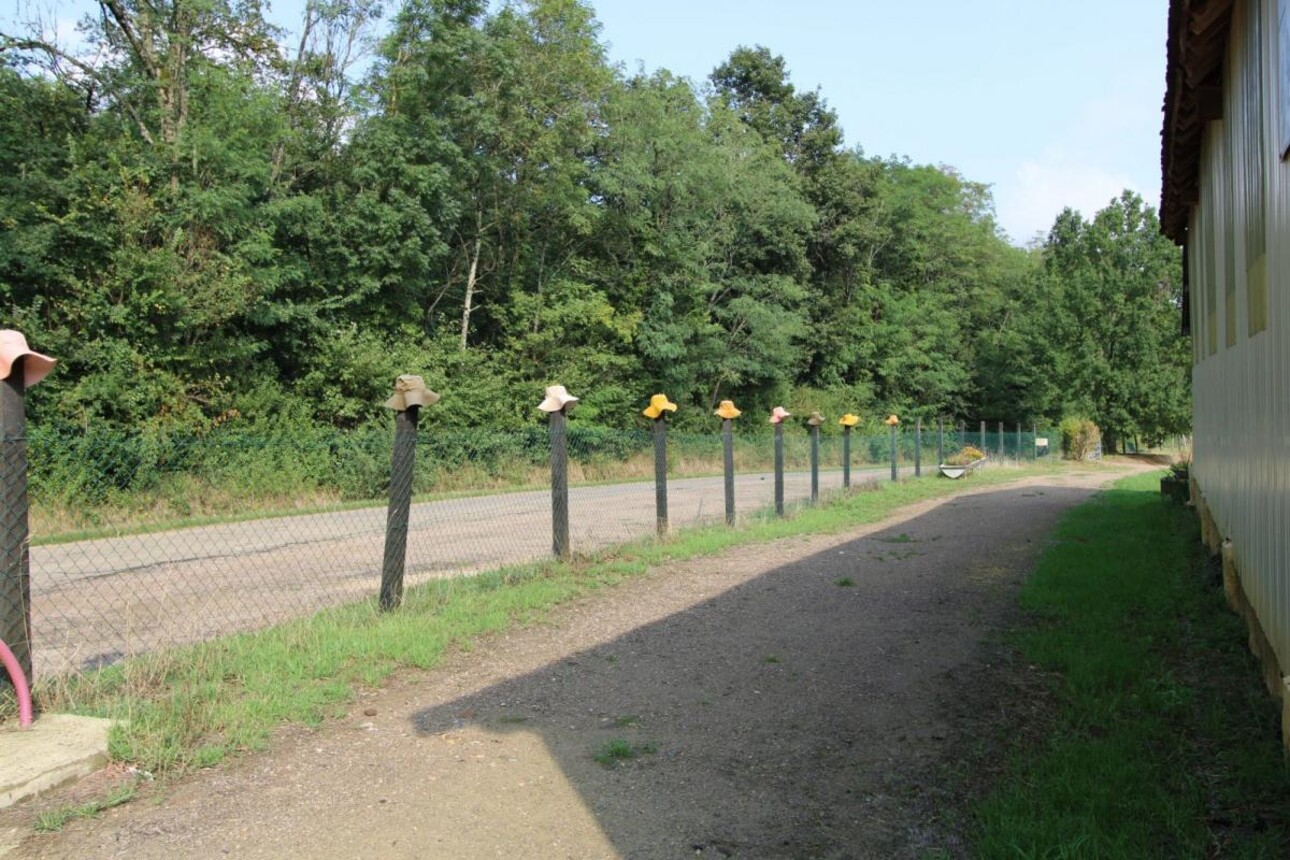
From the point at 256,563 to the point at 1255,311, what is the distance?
9628 millimetres

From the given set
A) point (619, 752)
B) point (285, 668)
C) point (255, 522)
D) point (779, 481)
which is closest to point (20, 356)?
point (285, 668)

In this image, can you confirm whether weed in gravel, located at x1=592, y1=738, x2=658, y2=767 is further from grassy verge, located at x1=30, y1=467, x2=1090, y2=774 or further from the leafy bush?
the leafy bush

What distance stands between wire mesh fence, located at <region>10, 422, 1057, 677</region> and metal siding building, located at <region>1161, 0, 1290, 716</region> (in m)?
Result: 6.18

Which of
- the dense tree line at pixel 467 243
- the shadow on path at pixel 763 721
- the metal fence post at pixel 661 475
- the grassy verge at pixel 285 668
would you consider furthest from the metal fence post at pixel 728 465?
the dense tree line at pixel 467 243

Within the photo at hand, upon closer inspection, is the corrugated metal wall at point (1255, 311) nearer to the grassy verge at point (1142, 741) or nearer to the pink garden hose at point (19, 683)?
the grassy verge at point (1142, 741)

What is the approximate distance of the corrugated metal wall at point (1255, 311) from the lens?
→ 13.6 feet

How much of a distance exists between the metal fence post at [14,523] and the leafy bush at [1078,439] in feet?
142

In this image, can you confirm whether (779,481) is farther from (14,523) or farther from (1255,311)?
(14,523)

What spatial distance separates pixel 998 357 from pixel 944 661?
178 feet

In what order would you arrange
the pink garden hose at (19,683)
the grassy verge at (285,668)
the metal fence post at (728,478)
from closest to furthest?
the pink garden hose at (19,683) < the grassy verge at (285,668) < the metal fence post at (728,478)

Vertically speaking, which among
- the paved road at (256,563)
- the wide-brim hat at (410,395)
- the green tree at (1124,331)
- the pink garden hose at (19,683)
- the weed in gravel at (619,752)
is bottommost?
the weed in gravel at (619,752)

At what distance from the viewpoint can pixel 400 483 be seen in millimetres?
6832

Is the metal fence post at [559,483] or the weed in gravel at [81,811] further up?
the metal fence post at [559,483]

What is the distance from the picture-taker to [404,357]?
2330 centimetres
